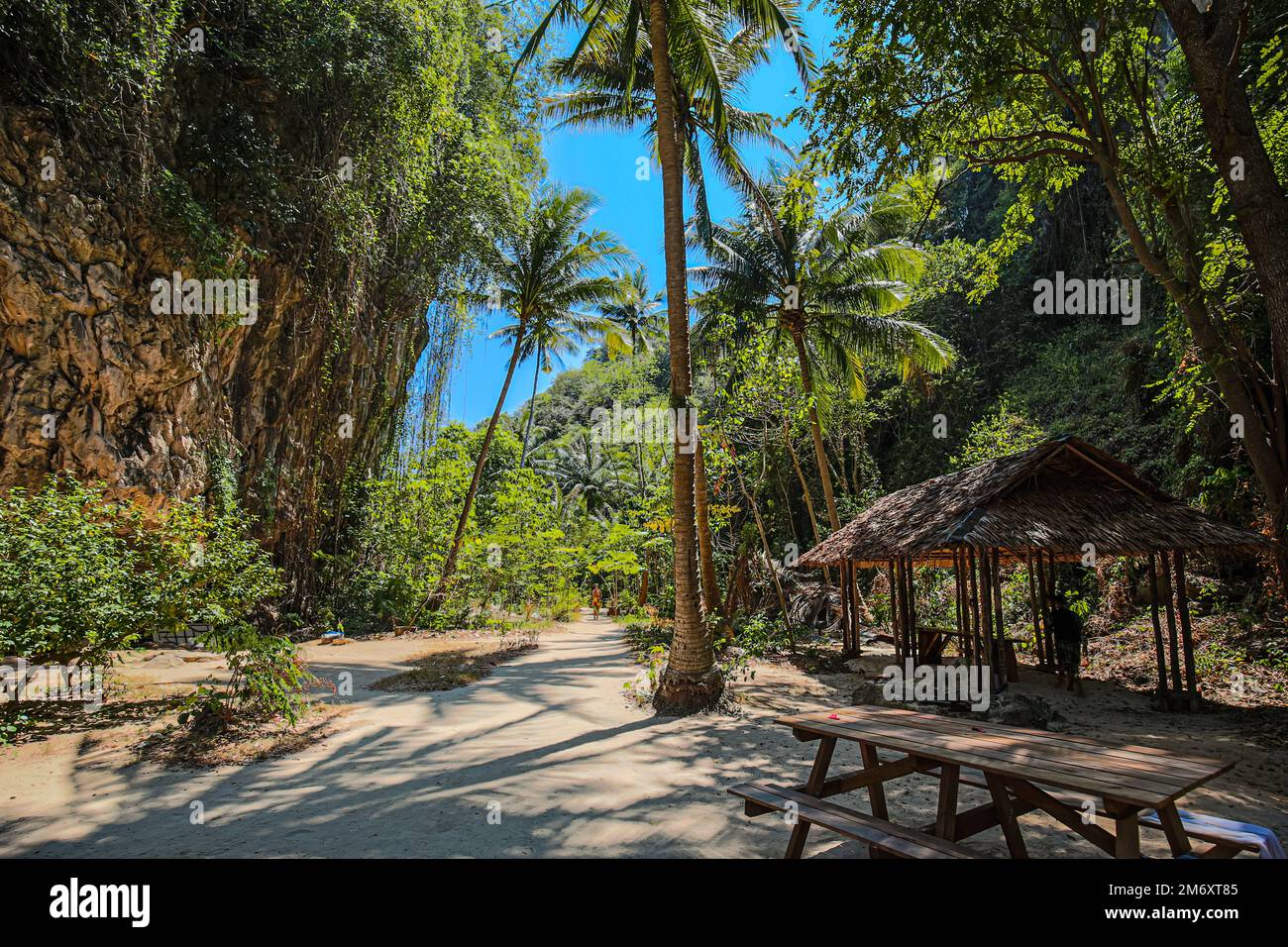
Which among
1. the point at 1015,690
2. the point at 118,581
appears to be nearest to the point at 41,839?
the point at 118,581

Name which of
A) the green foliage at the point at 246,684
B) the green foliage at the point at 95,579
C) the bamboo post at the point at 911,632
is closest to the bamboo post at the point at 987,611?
the bamboo post at the point at 911,632

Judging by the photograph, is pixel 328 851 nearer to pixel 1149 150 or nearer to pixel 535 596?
pixel 1149 150

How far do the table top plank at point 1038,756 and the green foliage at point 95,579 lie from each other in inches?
243

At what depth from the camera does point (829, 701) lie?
873 cm

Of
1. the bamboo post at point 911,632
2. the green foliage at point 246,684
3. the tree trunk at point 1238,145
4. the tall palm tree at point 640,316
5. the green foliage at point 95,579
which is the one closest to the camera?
the green foliage at point 95,579

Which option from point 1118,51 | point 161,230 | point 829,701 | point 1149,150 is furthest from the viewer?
point 161,230

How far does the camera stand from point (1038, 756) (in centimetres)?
296

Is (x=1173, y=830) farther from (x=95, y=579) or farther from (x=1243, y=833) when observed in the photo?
(x=95, y=579)

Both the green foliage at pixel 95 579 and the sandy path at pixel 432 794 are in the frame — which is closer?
the sandy path at pixel 432 794

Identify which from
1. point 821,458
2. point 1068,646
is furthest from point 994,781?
point 821,458

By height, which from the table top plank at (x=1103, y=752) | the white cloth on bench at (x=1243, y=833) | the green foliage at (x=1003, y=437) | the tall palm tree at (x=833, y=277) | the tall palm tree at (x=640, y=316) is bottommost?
the white cloth on bench at (x=1243, y=833)

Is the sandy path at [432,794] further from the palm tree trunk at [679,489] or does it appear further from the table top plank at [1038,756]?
the table top plank at [1038,756]

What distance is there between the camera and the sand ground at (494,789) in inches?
148

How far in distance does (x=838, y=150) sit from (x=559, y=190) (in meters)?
13.9
